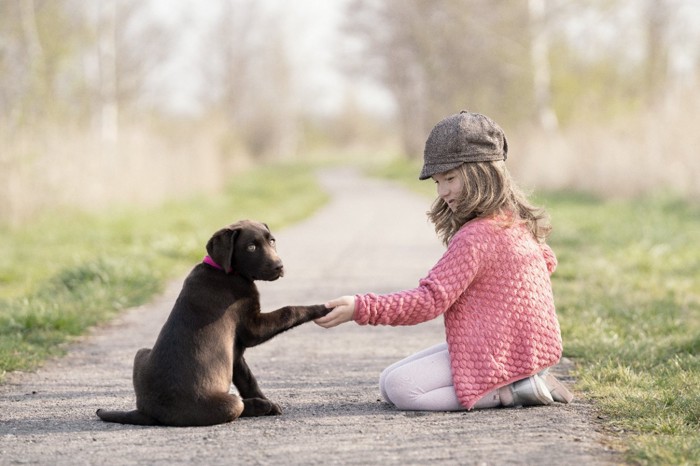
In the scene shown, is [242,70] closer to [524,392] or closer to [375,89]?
[375,89]

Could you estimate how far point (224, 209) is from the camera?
20.9 meters

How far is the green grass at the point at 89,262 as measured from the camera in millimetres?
7387

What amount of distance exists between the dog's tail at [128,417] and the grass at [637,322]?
2264 millimetres

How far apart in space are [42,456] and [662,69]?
113ft

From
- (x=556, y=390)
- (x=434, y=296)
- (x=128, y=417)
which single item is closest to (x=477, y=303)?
(x=434, y=296)

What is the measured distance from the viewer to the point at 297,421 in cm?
464

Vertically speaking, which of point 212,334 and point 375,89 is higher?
point 375,89

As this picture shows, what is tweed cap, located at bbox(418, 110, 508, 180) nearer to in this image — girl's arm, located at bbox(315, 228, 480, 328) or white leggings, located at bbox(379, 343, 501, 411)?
girl's arm, located at bbox(315, 228, 480, 328)

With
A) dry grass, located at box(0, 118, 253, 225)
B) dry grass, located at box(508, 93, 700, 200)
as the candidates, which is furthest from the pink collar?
dry grass, located at box(0, 118, 253, 225)

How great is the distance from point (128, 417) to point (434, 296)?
1.69 meters

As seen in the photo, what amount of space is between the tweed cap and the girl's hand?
81 centimetres

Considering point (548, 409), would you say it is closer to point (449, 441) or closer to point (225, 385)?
point (449, 441)

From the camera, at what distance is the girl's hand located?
465 cm

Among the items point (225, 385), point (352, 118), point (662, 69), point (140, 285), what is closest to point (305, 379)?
point (225, 385)
